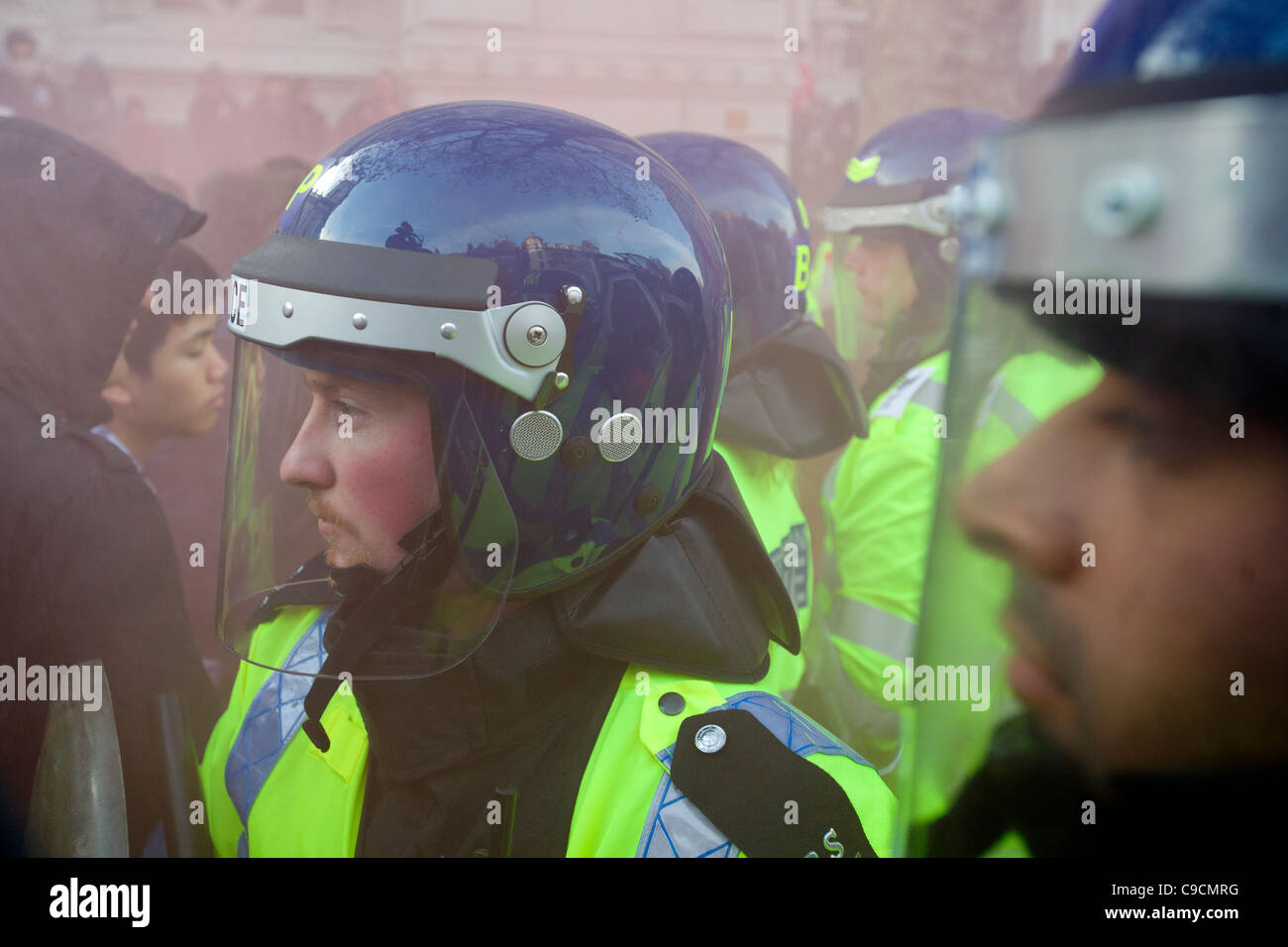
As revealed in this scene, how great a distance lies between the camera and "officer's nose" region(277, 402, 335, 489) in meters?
1.32

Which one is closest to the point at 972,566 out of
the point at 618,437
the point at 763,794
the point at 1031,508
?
the point at 1031,508

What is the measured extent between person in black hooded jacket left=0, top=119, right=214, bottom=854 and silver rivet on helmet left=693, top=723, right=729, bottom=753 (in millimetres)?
863

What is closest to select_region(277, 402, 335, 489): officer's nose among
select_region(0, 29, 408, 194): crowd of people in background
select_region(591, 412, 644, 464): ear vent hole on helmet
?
select_region(591, 412, 644, 464): ear vent hole on helmet

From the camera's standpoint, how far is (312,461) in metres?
1.32

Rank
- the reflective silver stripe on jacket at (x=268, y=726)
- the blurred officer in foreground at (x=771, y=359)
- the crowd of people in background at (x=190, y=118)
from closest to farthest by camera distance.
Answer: the reflective silver stripe on jacket at (x=268, y=726), the blurred officer in foreground at (x=771, y=359), the crowd of people in background at (x=190, y=118)

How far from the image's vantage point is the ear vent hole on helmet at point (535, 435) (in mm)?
1351

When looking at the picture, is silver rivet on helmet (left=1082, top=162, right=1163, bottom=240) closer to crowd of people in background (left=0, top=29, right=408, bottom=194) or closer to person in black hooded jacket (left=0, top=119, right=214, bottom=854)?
person in black hooded jacket (left=0, top=119, right=214, bottom=854)

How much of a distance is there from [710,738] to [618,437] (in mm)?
413

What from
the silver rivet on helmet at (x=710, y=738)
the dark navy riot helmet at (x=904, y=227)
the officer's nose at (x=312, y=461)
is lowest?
the silver rivet on helmet at (x=710, y=738)

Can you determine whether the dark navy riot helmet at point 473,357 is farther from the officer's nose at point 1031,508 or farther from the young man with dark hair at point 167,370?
the young man with dark hair at point 167,370

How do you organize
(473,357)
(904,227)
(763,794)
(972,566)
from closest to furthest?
1. (972,566)
2. (763,794)
3. (473,357)
4. (904,227)

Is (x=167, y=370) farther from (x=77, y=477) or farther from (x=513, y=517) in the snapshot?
(x=513, y=517)

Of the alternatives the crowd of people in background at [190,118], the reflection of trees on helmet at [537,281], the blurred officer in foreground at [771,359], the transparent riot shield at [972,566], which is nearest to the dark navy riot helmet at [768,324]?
the blurred officer in foreground at [771,359]
